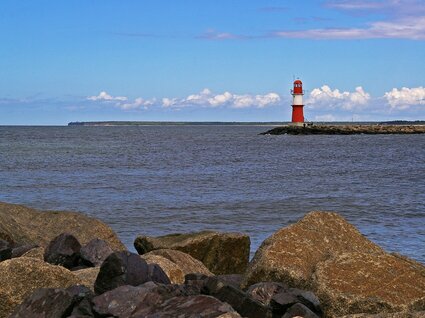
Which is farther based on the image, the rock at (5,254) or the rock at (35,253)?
the rock at (5,254)

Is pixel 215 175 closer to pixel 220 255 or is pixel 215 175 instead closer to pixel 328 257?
pixel 220 255

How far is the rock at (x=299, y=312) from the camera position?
23.0 feet

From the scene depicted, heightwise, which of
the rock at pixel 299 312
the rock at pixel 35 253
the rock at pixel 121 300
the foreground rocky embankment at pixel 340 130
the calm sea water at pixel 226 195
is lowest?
the foreground rocky embankment at pixel 340 130

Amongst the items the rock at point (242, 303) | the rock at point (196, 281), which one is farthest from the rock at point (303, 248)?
the rock at point (242, 303)

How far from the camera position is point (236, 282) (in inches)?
346

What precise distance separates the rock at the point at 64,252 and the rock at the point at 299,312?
3.52 metres

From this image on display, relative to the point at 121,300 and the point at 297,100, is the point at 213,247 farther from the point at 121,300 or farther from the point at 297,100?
the point at 297,100

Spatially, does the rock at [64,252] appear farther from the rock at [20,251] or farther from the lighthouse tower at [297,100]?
the lighthouse tower at [297,100]

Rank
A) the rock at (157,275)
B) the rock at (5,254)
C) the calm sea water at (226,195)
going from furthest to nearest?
the calm sea water at (226,195) < the rock at (5,254) < the rock at (157,275)

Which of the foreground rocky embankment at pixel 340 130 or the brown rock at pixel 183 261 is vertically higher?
the brown rock at pixel 183 261

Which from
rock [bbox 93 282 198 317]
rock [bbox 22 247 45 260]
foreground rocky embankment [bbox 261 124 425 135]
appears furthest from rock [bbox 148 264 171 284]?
foreground rocky embankment [bbox 261 124 425 135]

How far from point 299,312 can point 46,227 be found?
6.76m

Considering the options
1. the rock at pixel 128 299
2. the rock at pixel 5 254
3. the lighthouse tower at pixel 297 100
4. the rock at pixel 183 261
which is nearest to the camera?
the rock at pixel 128 299

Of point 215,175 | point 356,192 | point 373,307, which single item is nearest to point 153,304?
point 373,307
